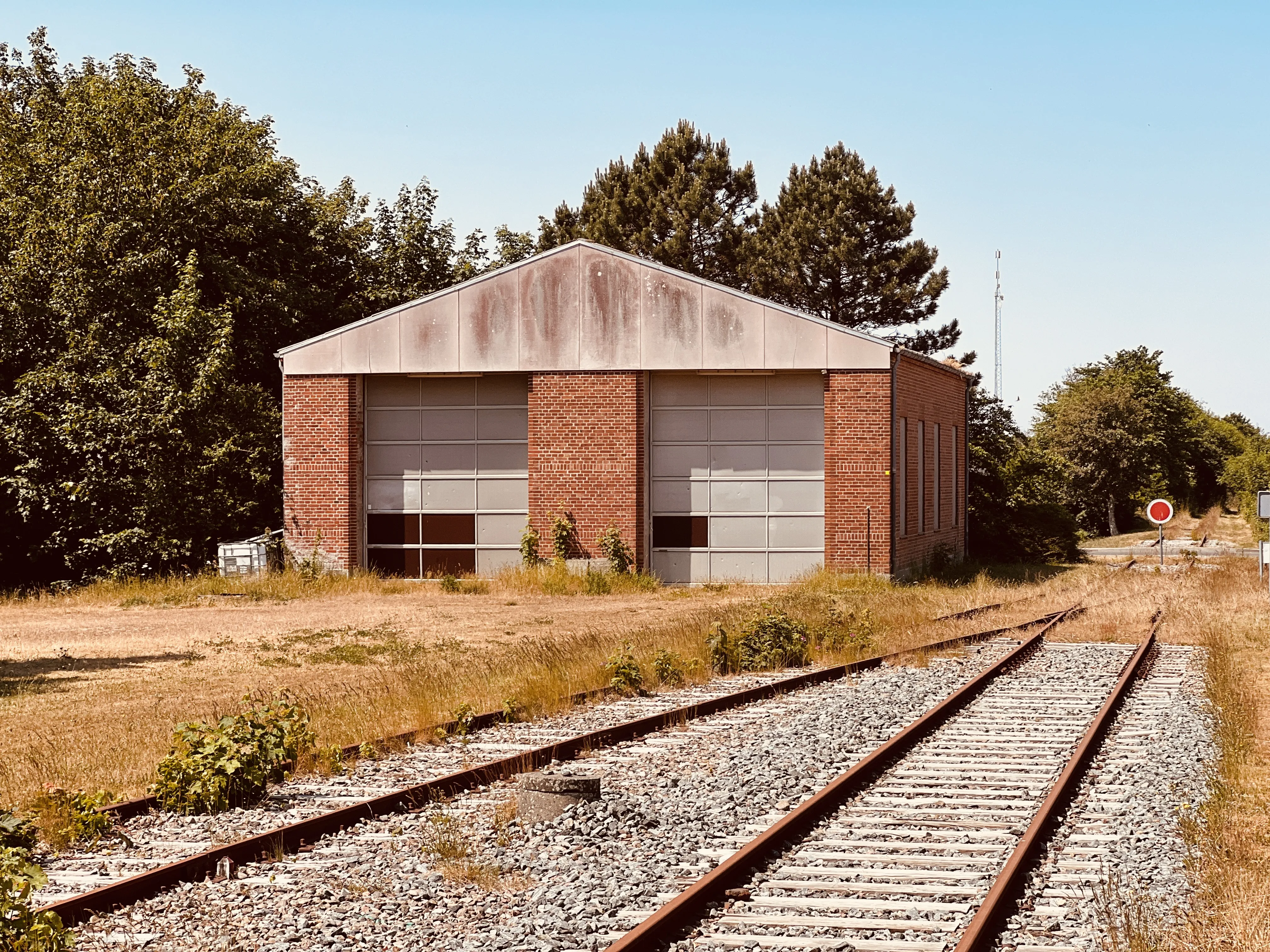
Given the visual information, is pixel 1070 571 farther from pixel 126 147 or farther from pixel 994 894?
pixel 994 894

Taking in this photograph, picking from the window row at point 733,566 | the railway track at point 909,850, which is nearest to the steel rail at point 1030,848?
the railway track at point 909,850

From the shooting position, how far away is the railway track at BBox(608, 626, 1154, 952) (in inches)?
253

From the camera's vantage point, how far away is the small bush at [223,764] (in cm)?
916

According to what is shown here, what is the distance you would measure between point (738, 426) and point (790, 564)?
2937mm

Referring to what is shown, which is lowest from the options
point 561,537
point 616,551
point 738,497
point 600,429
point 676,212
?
point 616,551

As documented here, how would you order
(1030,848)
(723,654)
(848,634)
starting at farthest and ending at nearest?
(848,634) < (723,654) < (1030,848)

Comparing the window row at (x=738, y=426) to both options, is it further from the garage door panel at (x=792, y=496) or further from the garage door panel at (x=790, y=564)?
the garage door panel at (x=790, y=564)

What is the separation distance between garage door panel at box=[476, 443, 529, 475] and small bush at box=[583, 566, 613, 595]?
314 centimetres

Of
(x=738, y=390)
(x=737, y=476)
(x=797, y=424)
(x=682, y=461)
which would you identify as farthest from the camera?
(x=682, y=461)

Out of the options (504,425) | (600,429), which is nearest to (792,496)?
(600,429)

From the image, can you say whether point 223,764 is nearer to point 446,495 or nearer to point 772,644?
point 772,644

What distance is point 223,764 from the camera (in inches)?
364

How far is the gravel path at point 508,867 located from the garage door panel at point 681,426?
18121mm

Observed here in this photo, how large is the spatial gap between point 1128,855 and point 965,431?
105ft
